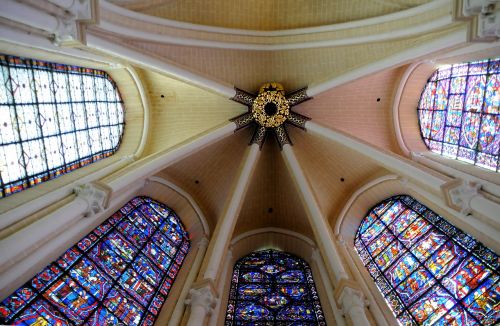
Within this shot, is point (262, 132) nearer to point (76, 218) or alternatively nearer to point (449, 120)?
point (449, 120)

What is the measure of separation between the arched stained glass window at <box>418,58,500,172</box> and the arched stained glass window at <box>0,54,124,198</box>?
327 inches

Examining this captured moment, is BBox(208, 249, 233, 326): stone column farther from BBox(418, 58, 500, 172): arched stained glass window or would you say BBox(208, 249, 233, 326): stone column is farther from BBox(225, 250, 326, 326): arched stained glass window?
BBox(418, 58, 500, 172): arched stained glass window

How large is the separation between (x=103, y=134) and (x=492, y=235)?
8532mm

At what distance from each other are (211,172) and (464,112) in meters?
6.61

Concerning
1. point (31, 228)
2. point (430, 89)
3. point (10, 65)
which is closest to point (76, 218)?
point (31, 228)

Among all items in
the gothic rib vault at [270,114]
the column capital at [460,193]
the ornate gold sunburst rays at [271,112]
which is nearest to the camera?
the column capital at [460,193]

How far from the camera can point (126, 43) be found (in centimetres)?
843

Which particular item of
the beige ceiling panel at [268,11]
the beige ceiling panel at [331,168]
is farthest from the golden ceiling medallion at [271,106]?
the beige ceiling panel at [268,11]

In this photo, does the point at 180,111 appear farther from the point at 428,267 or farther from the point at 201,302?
the point at 428,267

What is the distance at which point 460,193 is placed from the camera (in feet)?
21.6

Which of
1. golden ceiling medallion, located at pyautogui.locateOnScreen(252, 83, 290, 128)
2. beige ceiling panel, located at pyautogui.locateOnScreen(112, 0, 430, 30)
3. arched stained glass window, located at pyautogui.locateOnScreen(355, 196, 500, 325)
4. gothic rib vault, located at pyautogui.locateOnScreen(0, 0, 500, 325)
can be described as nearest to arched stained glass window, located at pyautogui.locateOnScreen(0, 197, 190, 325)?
gothic rib vault, located at pyautogui.locateOnScreen(0, 0, 500, 325)

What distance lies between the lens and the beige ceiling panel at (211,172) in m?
11.3

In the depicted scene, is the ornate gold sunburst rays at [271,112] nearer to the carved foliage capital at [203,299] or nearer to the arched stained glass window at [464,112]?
the arched stained glass window at [464,112]

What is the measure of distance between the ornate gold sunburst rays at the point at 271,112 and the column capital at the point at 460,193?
5.02 m
